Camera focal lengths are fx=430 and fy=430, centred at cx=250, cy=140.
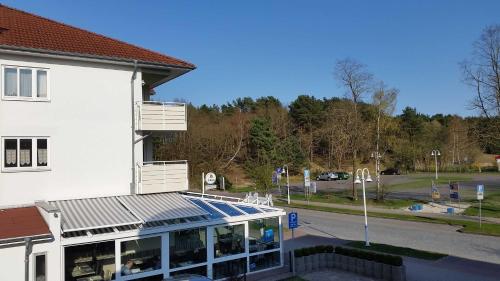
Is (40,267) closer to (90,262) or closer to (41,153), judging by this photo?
(90,262)

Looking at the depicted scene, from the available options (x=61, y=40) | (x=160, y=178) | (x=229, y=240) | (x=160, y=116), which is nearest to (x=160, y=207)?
(x=160, y=178)

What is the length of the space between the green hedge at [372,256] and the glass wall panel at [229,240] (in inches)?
185

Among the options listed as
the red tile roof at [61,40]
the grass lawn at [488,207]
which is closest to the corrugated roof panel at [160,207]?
the red tile roof at [61,40]

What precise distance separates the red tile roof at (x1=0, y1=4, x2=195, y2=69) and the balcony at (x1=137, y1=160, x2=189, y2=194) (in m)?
4.69

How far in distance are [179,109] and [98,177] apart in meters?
4.69

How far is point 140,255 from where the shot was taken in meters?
16.4

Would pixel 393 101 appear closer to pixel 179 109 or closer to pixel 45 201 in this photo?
pixel 179 109

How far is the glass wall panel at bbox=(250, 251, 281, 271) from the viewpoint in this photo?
19.0 m

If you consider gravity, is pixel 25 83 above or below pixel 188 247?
above

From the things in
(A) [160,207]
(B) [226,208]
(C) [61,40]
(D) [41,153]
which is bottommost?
(B) [226,208]

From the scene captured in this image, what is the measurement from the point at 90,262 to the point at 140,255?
180cm

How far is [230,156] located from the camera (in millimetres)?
78125

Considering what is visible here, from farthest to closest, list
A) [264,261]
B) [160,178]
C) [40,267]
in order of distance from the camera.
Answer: [264,261] → [160,178] → [40,267]

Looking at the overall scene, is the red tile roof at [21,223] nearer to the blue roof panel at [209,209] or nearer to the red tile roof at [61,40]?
the red tile roof at [61,40]
